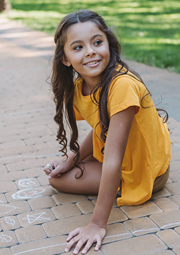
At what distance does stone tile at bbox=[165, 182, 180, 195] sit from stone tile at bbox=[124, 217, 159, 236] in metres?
0.41

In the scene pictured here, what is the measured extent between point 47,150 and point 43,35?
7807 millimetres

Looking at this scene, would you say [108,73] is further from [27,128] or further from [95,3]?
[95,3]

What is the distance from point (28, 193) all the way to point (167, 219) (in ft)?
3.31

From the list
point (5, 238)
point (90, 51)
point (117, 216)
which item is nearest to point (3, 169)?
point (5, 238)

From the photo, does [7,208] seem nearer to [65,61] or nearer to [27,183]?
[27,183]

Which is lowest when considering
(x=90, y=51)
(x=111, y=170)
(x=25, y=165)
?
(x=25, y=165)

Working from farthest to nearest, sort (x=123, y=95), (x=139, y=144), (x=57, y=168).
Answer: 1. (x=57, y=168)
2. (x=139, y=144)
3. (x=123, y=95)

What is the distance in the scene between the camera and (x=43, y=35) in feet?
34.0

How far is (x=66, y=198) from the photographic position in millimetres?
2420

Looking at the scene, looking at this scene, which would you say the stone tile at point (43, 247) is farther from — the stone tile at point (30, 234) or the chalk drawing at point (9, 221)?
the chalk drawing at point (9, 221)

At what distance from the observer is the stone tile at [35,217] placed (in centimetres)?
217

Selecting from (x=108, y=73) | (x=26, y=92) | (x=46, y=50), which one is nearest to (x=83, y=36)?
(x=108, y=73)

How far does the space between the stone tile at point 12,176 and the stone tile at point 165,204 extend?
1080 millimetres

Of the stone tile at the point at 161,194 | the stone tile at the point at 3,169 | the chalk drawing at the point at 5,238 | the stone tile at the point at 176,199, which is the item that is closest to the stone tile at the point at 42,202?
the chalk drawing at the point at 5,238
